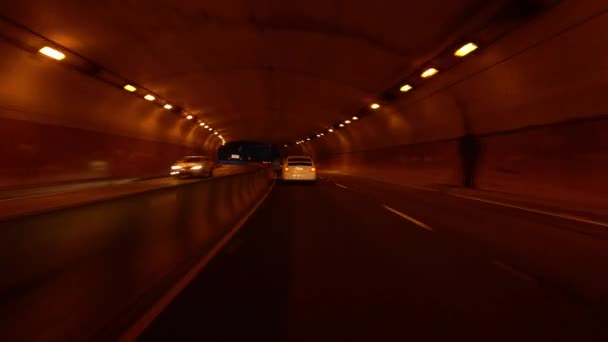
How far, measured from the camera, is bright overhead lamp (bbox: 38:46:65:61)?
12.9 meters

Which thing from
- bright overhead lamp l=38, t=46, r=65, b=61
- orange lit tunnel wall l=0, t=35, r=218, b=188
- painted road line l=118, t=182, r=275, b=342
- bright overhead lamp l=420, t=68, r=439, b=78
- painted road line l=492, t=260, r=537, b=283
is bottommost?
painted road line l=492, t=260, r=537, b=283

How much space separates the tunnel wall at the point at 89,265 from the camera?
2859mm

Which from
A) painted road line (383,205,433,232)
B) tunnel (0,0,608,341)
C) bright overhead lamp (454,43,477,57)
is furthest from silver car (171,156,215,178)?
bright overhead lamp (454,43,477,57)

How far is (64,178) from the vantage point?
1878 cm

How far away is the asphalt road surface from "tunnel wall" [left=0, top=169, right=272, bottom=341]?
1.59 feet

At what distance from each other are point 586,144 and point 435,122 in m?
10.0

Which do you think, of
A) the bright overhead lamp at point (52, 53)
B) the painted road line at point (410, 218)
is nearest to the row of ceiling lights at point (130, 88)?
the bright overhead lamp at point (52, 53)

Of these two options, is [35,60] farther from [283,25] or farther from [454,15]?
[454,15]

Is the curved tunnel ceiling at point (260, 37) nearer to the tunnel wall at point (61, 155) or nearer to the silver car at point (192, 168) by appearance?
the tunnel wall at point (61, 155)

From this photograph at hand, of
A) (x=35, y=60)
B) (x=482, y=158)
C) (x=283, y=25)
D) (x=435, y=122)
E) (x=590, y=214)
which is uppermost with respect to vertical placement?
(x=283, y=25)

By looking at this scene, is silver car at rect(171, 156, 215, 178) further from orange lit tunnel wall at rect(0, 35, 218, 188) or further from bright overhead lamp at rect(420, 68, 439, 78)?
bright overhead lamp at rect(420, 68, 439, 78)

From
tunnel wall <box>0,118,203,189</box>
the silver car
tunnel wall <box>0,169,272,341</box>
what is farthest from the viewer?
the silver car

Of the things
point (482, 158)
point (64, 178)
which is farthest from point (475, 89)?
point (64, 178)

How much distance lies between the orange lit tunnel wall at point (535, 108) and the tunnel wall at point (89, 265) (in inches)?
394
